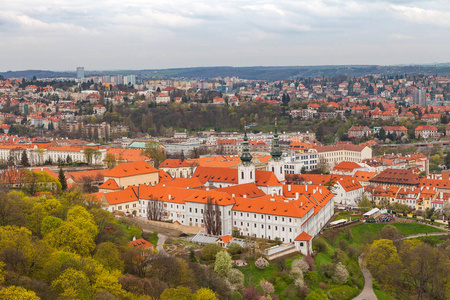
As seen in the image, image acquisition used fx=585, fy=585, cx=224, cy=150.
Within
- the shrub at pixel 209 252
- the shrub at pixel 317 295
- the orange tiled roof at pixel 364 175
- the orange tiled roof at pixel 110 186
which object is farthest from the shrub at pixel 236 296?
the orange tiled roof at pixel 364 175

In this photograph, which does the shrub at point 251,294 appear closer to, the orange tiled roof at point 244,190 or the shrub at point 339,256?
the shrub at point 339,256

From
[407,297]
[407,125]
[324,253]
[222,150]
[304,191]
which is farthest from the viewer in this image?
[407,125]

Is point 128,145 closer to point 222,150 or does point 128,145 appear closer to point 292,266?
point 222,150

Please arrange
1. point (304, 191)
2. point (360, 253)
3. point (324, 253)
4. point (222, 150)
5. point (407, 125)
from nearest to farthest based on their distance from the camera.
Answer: point (324, 253) → point (360, 253) → point (304, 191) → point (222, 150) → point (407, 125)

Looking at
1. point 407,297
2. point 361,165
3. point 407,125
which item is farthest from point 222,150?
point 407,297

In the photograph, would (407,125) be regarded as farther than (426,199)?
Yes

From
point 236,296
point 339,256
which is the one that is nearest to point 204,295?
point 236,296
